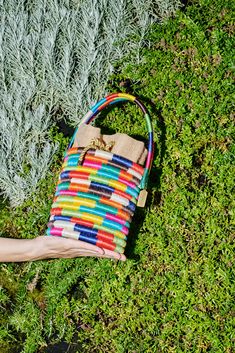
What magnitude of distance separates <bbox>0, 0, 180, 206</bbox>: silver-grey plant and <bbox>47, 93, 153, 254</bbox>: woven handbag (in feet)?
3.67

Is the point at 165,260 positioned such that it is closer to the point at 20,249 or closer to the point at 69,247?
the point at 69,247

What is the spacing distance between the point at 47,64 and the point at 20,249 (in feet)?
6.10

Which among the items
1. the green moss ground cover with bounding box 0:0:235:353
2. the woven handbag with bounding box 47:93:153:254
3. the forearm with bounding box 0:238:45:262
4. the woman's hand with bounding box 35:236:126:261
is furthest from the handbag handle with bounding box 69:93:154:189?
the forearm with bounding box 0:238:45:262

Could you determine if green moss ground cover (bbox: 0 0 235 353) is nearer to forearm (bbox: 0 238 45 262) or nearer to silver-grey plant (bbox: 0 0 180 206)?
silver-grey plant (bbox: 0 0 180 206)

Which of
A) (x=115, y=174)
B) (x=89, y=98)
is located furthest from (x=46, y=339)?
(x=89, y=98)

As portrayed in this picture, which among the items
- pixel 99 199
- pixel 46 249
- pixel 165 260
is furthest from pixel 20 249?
pixel 165 260

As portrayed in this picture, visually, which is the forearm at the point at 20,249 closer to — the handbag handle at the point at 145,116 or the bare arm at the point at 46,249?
the bare arm at the point at 46,249

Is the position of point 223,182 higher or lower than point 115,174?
lower

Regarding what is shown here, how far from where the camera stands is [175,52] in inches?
196

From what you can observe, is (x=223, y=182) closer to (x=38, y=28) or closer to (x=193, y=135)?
(x=193, y=135)

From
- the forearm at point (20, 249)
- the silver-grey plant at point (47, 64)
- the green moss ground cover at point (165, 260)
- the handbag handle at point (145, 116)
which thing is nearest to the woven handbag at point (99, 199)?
the handbag handle at point (145, 116)

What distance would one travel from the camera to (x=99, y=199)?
3693 millimetres

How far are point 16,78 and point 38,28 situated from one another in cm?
50

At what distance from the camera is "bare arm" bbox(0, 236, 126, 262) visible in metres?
3.61
